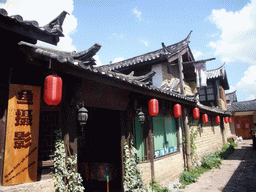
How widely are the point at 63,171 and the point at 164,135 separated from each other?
19.2 feet

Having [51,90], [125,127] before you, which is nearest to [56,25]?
[51,90]

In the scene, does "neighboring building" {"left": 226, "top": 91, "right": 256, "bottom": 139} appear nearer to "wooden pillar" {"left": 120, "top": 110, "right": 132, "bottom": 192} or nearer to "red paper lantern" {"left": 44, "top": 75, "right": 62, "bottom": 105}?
"wooden pillar" {"left": 120, "top": 110, "right": 132, "bottom": 192}

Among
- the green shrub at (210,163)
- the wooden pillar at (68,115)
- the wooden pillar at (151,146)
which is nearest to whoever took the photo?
the wooden pillar at (68,115)

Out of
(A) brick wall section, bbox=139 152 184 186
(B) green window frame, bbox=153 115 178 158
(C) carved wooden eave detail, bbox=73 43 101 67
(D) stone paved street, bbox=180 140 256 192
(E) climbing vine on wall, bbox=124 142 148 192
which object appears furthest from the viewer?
(B) green window frame, bbox=153 115 178 158

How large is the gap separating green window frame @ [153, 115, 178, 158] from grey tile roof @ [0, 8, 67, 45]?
228 inches

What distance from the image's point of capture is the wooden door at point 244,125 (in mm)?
30906

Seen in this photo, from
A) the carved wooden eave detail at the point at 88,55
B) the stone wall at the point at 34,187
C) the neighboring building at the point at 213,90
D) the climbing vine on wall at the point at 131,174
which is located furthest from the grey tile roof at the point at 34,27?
the neighboring building at the point at 213,90

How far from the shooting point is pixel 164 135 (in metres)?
9.23

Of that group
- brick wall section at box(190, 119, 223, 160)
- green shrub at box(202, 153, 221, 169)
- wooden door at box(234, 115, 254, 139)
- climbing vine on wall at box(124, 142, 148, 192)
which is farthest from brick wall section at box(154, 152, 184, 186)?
wooden door at box(234, 115, 254, 139)

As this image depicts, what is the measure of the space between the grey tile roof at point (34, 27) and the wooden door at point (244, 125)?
34.6 meters

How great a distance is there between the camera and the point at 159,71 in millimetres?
12102

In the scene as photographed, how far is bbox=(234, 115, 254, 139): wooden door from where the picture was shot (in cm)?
3091

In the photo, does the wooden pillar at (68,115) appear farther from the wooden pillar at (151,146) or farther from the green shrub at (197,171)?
the green shrub at (197,171)

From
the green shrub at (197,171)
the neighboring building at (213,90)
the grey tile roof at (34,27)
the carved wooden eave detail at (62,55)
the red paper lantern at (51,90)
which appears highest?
the neighboring building at (213,90)
